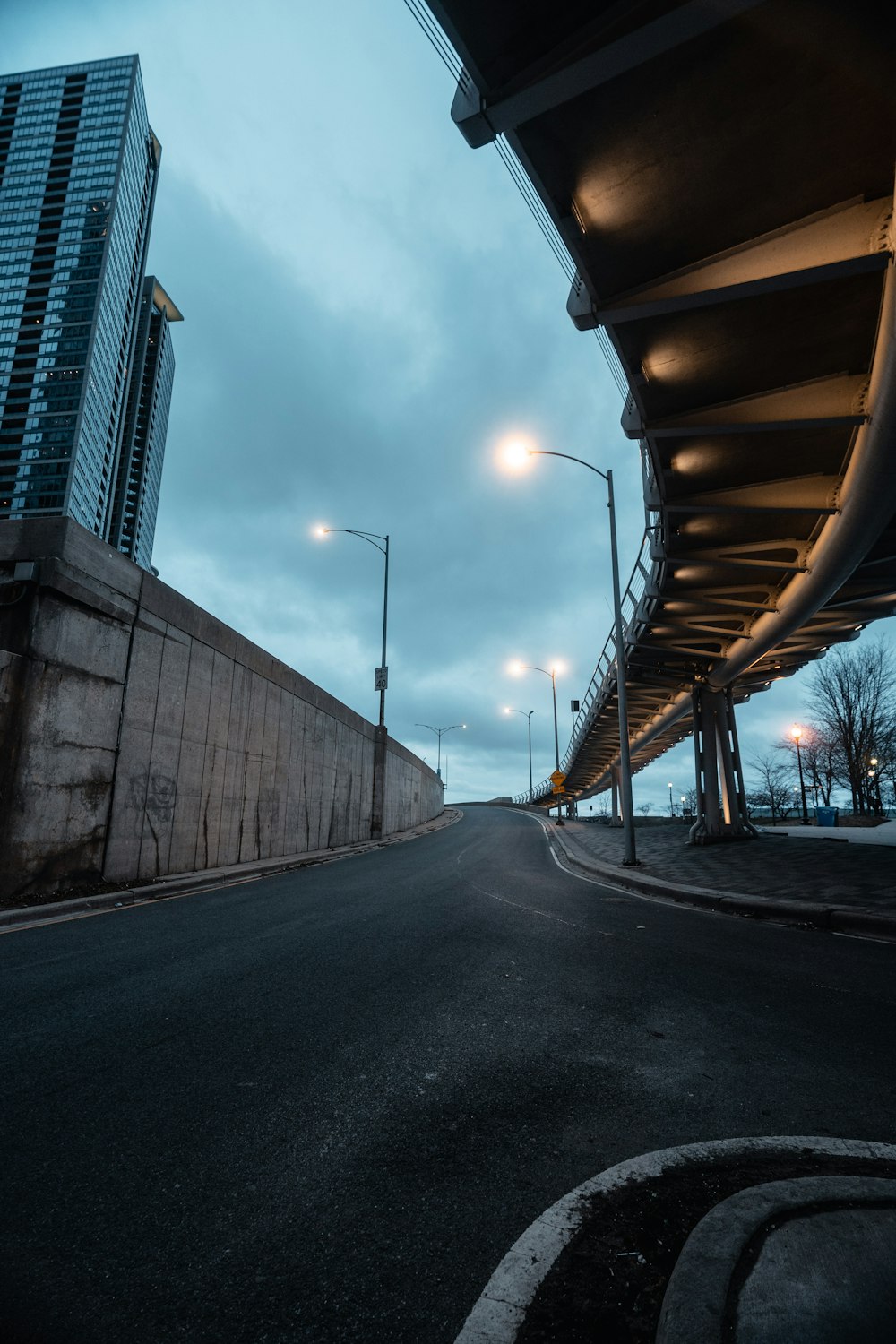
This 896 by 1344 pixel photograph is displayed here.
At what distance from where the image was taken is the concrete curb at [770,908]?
283 inches

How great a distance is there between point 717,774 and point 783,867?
922 cm

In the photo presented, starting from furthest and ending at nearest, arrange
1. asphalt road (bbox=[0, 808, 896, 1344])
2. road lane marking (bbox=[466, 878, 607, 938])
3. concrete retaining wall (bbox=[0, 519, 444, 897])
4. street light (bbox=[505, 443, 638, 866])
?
street light (bbox=[505, 443, 638, 866]) → concrete retaining wall (bbox=[0, 519, 444, 897]) → road lane marking (bbox=[466, 878, 607, 938]) → asphalt road (bbox=[0, 808, 896, 1344])

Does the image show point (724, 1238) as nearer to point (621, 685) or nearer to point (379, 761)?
point (621, 685)

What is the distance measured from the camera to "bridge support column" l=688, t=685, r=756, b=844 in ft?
68.9

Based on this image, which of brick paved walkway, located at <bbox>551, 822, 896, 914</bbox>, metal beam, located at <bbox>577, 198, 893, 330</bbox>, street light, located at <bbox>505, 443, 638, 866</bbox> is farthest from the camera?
street light, located at <bbox>505, 443, 638, 866</bbox>

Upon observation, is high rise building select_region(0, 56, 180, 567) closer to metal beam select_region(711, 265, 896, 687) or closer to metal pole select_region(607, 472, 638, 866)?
metal pole select_region(607, 472, 638, 866)

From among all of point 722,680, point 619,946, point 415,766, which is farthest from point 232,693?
point 415,766

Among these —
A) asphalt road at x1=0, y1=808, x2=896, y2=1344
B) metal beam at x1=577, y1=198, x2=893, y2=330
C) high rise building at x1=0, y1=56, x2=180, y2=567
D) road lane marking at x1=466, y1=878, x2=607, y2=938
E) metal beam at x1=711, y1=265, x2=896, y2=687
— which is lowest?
road lane marking at x1=466, y1=878, x2=607, y2=938

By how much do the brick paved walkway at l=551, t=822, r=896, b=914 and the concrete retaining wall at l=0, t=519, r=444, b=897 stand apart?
9.08 metres

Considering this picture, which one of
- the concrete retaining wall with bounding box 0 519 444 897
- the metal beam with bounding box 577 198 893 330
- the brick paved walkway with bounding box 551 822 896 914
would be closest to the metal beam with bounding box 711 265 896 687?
the metal beam with bounding box 577 198 893 330

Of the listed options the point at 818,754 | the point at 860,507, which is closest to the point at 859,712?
the point at 818,754

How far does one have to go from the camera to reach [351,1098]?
2.92 m

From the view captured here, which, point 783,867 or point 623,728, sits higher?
point 623,728

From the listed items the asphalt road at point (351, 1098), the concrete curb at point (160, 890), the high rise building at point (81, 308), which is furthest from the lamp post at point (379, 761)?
the high rise building at point (81, 308)
